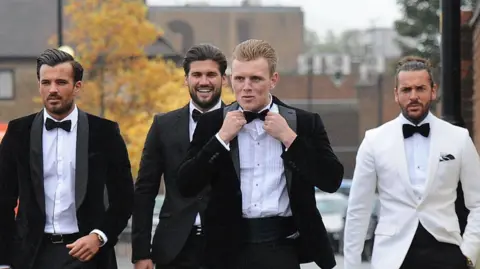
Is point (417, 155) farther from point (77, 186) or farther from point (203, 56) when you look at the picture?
point (77, 186)

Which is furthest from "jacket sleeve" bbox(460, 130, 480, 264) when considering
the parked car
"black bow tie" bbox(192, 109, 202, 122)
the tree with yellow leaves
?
the tree with yellow leaves

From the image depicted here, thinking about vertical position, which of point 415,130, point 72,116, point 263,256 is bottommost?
point 263,256

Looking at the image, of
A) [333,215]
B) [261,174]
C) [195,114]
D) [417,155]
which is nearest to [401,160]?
[417,155]

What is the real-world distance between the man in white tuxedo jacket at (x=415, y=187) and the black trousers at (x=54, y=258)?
170 cm

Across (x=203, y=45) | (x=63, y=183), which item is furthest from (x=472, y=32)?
(x=63, y=183)

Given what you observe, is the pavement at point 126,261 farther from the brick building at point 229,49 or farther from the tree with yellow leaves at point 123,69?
the brick building at point 229,49

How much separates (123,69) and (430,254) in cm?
3464

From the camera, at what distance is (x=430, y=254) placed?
22.3 ft

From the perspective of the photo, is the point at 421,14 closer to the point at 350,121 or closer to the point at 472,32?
the point at 350,121

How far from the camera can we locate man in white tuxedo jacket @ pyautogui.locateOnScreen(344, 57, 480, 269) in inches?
268

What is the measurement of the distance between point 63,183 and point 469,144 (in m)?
Result: 2.51

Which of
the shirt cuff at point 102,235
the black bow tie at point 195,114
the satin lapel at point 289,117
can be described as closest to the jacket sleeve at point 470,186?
the satin lapel at point 289,117

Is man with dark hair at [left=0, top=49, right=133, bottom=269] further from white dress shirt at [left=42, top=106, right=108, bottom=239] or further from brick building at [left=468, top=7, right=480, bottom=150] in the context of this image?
brick building at [left=468, top=7, right=480, bottom=150]

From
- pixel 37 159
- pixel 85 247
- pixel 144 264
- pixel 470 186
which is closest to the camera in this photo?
pixel 85 247
